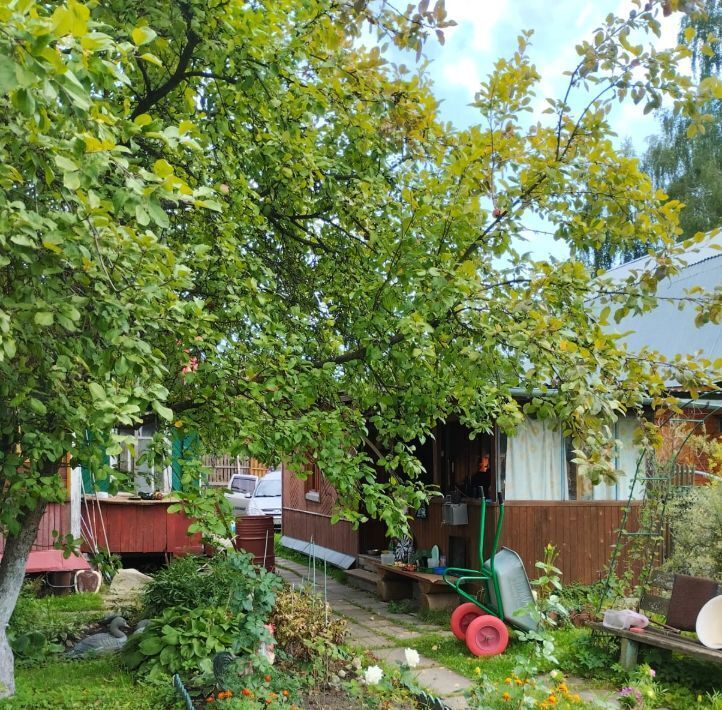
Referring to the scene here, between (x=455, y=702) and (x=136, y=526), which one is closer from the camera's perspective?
(x=455, y=702)

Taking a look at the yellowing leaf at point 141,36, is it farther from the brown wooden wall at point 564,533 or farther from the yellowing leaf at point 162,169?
the brown wooden wall at point 564,533

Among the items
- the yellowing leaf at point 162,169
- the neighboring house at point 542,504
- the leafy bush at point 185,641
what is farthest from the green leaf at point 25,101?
the neighboring house at point 542,504

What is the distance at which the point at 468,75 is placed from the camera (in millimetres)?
5551

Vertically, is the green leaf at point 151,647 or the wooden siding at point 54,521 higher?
the wooden siding at point 54,521

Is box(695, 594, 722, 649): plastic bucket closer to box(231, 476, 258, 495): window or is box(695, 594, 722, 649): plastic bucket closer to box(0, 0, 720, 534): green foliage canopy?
box(0, 0, 720, 534): green foliage canopy

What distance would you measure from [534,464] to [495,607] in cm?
226

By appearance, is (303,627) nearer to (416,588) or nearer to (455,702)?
(455,702)

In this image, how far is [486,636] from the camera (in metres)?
7.25

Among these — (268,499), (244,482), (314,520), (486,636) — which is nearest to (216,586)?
(486,636)

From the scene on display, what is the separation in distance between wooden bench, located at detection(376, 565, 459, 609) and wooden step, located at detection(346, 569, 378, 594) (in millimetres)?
143

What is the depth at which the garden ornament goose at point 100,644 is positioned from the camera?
660cm

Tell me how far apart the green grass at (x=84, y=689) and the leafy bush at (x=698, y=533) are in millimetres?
5223

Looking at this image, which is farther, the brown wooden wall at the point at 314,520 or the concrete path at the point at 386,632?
the brown wooden wall at the point at 314,520

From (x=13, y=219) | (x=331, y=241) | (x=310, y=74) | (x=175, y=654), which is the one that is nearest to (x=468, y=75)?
(x=310, y=74)
